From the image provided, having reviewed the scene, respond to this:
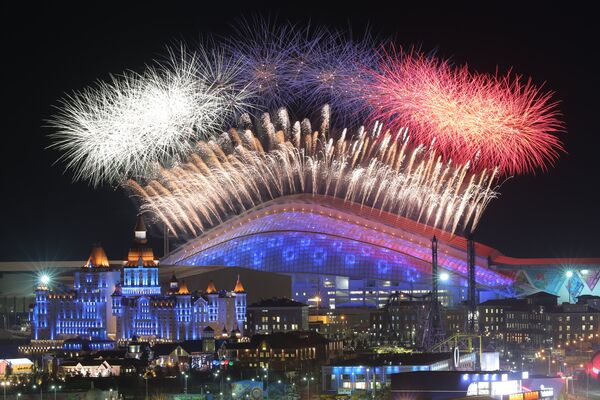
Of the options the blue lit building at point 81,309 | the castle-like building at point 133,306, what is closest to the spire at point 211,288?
the castle-like building at point 133,306

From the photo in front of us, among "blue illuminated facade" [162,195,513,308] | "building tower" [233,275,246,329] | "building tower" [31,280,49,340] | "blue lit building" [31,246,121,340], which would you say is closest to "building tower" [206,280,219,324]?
"building tower" [233,275,246,329]

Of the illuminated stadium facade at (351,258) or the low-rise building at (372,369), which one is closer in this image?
the low-rise building at (372,369)

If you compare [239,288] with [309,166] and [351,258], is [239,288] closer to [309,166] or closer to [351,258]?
[309,166]

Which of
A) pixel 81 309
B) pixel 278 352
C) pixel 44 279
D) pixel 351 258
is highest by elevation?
pixel 351 258

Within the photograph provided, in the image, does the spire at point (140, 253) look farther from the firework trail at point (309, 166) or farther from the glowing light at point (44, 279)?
the glowing light at point (44, 279)

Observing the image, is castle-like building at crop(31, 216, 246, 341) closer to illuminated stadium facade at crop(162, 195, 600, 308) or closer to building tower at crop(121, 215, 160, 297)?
building tower at crop(121, 215, 160, 297)

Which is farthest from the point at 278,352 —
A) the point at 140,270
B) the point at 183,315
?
the point at 140,270
